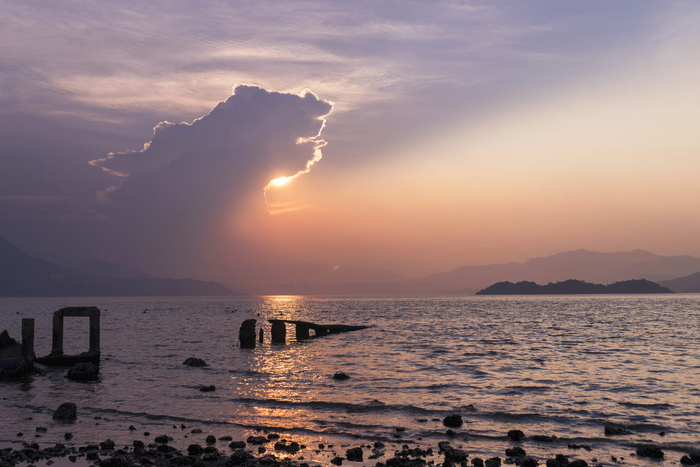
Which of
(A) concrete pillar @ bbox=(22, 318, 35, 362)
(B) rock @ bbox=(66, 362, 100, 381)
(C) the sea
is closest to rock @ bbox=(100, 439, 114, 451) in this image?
(C) the sea

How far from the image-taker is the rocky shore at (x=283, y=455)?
52.9 ft

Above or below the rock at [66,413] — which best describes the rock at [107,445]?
below

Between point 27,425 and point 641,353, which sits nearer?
point 27,425

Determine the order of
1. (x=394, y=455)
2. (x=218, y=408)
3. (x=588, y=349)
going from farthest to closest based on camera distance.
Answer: (x=588, y=349) → (x=218, y=408) → (x=394, y=455)

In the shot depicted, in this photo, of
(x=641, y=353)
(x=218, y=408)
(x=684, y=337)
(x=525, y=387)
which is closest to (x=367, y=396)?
(x=218, y=408)

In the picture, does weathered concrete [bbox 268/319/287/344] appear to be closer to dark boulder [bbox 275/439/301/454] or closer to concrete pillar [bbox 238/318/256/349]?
concrete pillar [bbox 238/318/256/349]

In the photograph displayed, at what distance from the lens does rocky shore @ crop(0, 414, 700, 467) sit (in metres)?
16.1

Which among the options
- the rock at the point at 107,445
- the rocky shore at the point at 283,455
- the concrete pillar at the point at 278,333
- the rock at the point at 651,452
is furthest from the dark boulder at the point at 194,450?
the concrete pillar at the point at 278,333

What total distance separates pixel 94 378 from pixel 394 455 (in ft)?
75.9

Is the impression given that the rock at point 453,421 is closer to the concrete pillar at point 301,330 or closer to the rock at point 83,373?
the rock at point 83,373

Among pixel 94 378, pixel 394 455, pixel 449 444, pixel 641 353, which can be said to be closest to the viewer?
pixel 394 455

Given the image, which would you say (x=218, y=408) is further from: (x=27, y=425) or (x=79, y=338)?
(x=79, y=338)

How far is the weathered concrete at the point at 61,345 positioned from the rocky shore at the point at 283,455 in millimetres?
21396

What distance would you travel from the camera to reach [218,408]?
24.9 m
